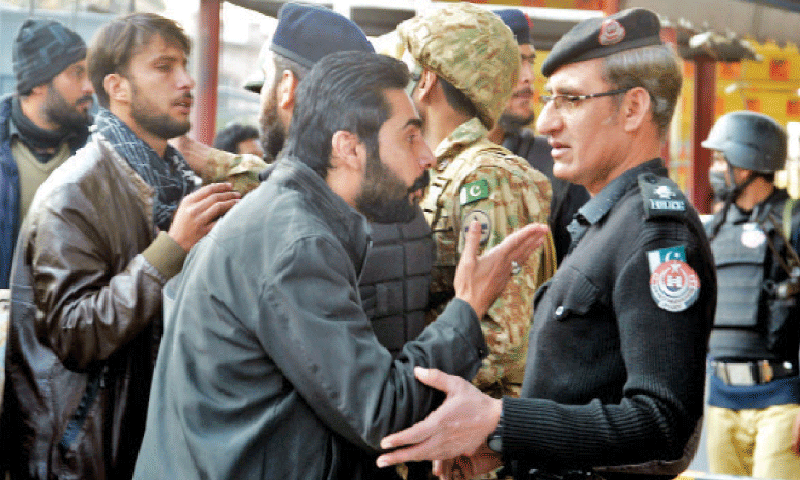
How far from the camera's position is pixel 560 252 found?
116 inches

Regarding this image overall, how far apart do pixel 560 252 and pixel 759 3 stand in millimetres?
2383

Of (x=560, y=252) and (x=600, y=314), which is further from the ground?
(x=600, y=314)

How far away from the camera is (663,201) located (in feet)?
4.93

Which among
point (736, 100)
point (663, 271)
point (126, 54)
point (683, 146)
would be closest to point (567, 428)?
point (663, 271)

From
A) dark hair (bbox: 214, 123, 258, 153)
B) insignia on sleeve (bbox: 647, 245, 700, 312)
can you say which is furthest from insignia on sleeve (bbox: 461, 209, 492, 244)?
dark hair (bbox: 214, 123, 258, 153)

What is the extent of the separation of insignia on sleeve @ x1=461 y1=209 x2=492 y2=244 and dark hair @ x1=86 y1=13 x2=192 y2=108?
922mm

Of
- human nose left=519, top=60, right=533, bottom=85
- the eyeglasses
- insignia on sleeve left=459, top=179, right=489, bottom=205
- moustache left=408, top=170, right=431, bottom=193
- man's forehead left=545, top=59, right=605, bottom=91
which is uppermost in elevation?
man's forehead left=545, top=59, right=605, bottom=91

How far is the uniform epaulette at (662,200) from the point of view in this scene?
58.6 inches

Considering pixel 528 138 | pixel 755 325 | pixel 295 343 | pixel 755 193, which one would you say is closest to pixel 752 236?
pixel 755 193

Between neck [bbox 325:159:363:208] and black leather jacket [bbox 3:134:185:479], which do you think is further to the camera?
black leather jacket [bbox 3:134:185:479]

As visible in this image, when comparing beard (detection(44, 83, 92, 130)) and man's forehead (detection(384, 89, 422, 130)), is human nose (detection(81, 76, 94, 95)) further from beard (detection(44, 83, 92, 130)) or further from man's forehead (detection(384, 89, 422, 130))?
man's forehead (detection(384, 89, 422, 130))

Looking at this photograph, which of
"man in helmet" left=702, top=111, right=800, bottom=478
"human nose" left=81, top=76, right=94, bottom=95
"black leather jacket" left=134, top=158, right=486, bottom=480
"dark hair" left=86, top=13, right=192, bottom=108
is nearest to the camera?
"black leather jacket" left=134, top=158, right=486, bottom=480

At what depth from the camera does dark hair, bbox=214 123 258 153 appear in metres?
3.79

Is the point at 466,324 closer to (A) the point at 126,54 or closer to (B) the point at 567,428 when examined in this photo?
(B) the point at 567,428
